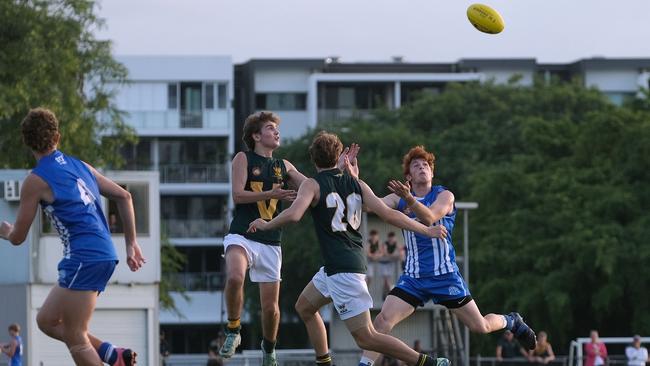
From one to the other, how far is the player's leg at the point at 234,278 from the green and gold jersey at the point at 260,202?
0.48ft

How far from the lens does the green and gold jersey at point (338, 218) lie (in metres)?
14.6

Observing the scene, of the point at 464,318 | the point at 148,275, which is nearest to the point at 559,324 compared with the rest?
the point at 148,275

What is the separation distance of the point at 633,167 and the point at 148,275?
20443mm

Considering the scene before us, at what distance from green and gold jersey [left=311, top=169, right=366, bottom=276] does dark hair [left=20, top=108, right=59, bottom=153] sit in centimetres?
290

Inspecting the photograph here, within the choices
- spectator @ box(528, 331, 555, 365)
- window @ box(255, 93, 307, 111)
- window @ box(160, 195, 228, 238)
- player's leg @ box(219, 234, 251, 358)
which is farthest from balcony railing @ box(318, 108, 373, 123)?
player's leg @ box(219, 234, 251, 358)

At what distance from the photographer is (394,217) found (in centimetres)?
1452

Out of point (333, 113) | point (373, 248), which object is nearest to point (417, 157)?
point (373, 248)

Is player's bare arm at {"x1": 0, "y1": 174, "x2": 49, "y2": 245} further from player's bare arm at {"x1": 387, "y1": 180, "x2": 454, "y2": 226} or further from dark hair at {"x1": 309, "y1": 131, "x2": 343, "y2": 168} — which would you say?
player's bare arm at {"x1": 387, "y1": 180, "x2": 454, "y2": 226}

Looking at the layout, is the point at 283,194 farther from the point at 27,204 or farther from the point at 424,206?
the point at 27,204

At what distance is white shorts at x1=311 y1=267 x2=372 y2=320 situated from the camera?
48.4 feet

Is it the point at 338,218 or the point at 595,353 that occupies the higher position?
the point at 338,218

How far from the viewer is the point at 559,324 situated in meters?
50.8

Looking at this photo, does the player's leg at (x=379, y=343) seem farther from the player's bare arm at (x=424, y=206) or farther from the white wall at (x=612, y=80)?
the white wall at (x=612, y=80)

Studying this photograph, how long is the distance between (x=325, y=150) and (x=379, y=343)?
1999mm
